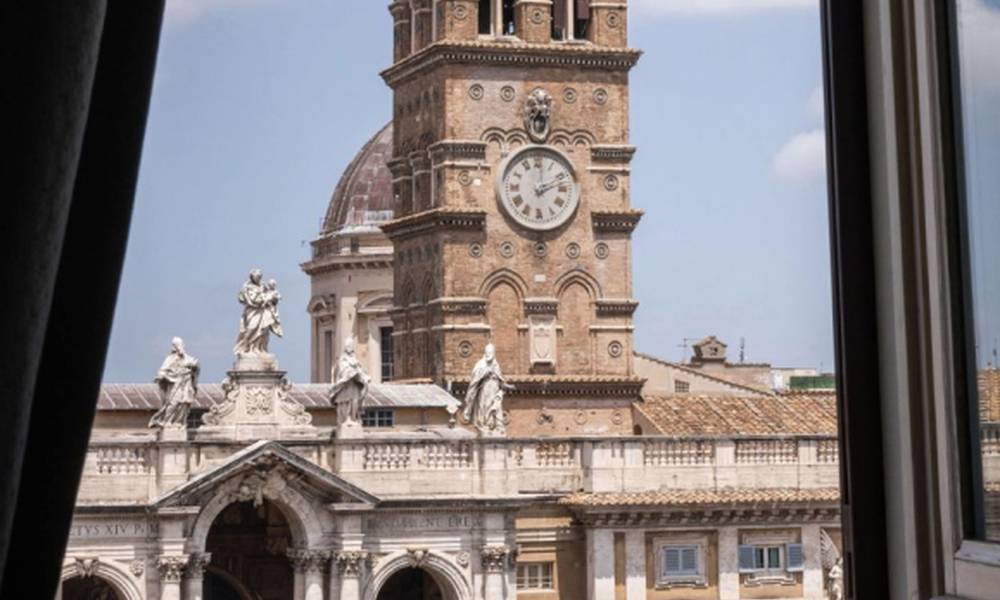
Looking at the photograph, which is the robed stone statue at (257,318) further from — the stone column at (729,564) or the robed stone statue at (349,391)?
the stone column at (729,564)

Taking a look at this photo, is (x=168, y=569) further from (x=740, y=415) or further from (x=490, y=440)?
(x=740, y=415)

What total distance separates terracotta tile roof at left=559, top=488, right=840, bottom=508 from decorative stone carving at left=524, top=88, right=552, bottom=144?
1036 centimetres

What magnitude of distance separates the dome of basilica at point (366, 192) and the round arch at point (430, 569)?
93.5 ft

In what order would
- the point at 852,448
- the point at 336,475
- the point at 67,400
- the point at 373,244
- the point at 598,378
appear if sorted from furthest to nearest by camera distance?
the point at 373,244 < the point at 598,378 < the point at 336,475 < the point at 852,448 < the point at 67,400

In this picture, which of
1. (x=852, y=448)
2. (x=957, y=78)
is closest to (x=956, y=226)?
(x=957, y=78)

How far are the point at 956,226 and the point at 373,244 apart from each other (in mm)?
62284

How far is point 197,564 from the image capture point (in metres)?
35.5

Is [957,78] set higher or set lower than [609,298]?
lower

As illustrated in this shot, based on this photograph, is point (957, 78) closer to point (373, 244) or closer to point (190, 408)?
point (190, 408)

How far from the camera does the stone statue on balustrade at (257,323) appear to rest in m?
37.0

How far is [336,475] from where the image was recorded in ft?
120

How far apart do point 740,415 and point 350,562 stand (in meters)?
9.81

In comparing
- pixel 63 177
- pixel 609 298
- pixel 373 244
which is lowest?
pixel 63 177

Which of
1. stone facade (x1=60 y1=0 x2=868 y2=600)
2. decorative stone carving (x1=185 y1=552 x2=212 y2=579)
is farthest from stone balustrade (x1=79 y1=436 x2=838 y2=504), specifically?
decorative stone carving (x1=185 y1=552 x2=212 y2=579)
